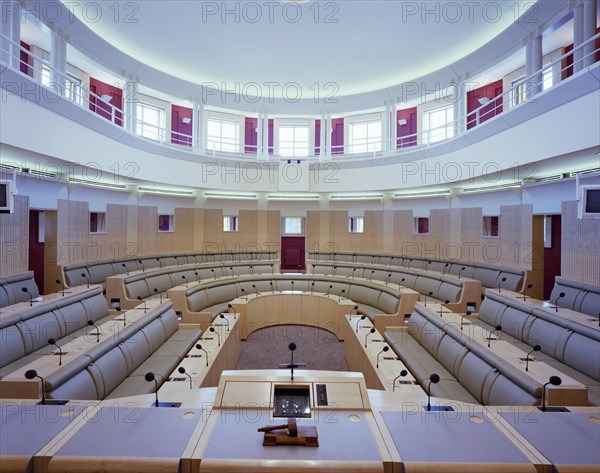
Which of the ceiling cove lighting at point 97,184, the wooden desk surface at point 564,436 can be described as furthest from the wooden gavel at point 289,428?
the ceiling cove lighting at point 97,184

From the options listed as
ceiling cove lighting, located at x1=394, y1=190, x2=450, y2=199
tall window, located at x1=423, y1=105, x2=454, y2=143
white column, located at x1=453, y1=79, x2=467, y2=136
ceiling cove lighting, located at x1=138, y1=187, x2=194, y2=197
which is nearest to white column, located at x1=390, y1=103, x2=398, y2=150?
tall window, located at x1=423, y1=105, x2=454, y2=143

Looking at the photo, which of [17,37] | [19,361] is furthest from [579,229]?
[17,37]

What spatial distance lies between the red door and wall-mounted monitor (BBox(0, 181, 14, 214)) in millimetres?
9140

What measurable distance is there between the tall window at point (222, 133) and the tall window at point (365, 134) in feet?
14.4

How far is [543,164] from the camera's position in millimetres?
6312

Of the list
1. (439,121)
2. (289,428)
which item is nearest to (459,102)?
(439,121)

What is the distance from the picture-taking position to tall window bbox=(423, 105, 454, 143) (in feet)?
37.1

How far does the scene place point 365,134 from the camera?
1295 centimetres

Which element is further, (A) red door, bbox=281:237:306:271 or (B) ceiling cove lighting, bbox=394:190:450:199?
(A) red door, bbox=281:237:306:271

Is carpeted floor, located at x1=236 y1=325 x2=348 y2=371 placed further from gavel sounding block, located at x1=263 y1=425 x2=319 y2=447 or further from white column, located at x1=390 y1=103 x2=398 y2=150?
white column, located at x1=390 y1=103 x2=398 y2=150

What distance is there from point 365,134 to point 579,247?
800 cm

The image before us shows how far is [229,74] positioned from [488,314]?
372 inches

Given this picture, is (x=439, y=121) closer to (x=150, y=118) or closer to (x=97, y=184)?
(x=150, y=118)

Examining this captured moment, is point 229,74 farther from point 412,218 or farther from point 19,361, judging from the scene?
point 19,361
